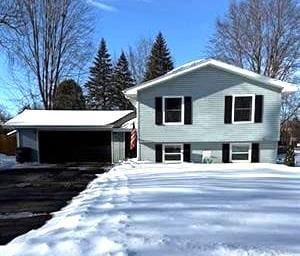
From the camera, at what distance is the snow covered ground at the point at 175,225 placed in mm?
5129

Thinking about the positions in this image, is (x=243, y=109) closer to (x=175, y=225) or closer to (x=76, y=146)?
(x=76, y=146)

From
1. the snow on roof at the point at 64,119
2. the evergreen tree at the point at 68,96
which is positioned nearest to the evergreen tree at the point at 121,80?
the evergreen tree at the point at 68,96

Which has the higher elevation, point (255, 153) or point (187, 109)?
point (187, 109)

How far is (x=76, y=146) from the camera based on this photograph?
26.2m

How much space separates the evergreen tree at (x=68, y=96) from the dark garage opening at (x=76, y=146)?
546 inches

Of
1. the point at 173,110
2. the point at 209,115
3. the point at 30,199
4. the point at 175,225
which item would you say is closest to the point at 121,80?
the point at 173,110

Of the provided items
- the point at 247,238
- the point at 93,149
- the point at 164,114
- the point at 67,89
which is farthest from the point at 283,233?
the point at 67,89

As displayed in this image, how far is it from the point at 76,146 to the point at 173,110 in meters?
7.65

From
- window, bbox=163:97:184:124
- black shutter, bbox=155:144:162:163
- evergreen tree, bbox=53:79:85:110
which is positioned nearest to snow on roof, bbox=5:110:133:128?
black shutter, bbox=155:144:162:163

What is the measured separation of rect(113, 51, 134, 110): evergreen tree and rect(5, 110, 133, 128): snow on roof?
2115cm

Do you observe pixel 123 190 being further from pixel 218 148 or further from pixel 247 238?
pixel 218 148

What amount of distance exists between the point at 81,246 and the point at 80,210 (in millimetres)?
2919

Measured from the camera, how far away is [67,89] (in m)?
42.7

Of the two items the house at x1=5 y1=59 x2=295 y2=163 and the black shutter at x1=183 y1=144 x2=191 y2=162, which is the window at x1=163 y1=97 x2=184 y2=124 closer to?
the house at x1=5 y1=59 x2=295 y2=163
